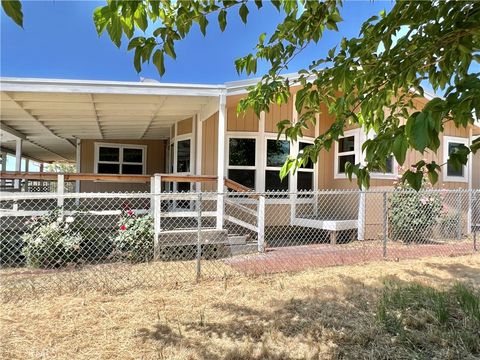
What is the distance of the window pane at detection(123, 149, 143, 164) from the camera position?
43.2 feet

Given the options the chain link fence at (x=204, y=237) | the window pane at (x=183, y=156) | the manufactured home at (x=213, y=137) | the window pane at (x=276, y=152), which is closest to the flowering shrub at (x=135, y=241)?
the chain link fence at (x=204, y=237)

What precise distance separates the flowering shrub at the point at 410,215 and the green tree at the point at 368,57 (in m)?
6.60

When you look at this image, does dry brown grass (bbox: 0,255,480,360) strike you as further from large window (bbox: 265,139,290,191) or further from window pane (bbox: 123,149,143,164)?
window pane (bbox: 123,149,143,164)

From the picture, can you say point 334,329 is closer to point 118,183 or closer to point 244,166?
point 244,166

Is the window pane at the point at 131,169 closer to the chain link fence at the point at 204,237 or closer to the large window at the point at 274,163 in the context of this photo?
the chain link fence at the point at 204,237

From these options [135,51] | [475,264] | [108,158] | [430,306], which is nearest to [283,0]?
[135,51]

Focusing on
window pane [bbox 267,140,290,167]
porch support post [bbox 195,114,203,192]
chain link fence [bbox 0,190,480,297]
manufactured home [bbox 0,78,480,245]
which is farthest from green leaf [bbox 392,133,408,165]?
window pane [bbox 267,140,290,167]

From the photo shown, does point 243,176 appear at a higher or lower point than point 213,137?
lower

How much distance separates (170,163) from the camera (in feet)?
37.5

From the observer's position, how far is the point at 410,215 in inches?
343

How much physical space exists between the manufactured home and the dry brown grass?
2.39 m

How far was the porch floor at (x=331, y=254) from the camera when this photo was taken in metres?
6.13

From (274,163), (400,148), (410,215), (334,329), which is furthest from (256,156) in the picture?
(400,148)

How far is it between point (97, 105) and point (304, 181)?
5384 mm
